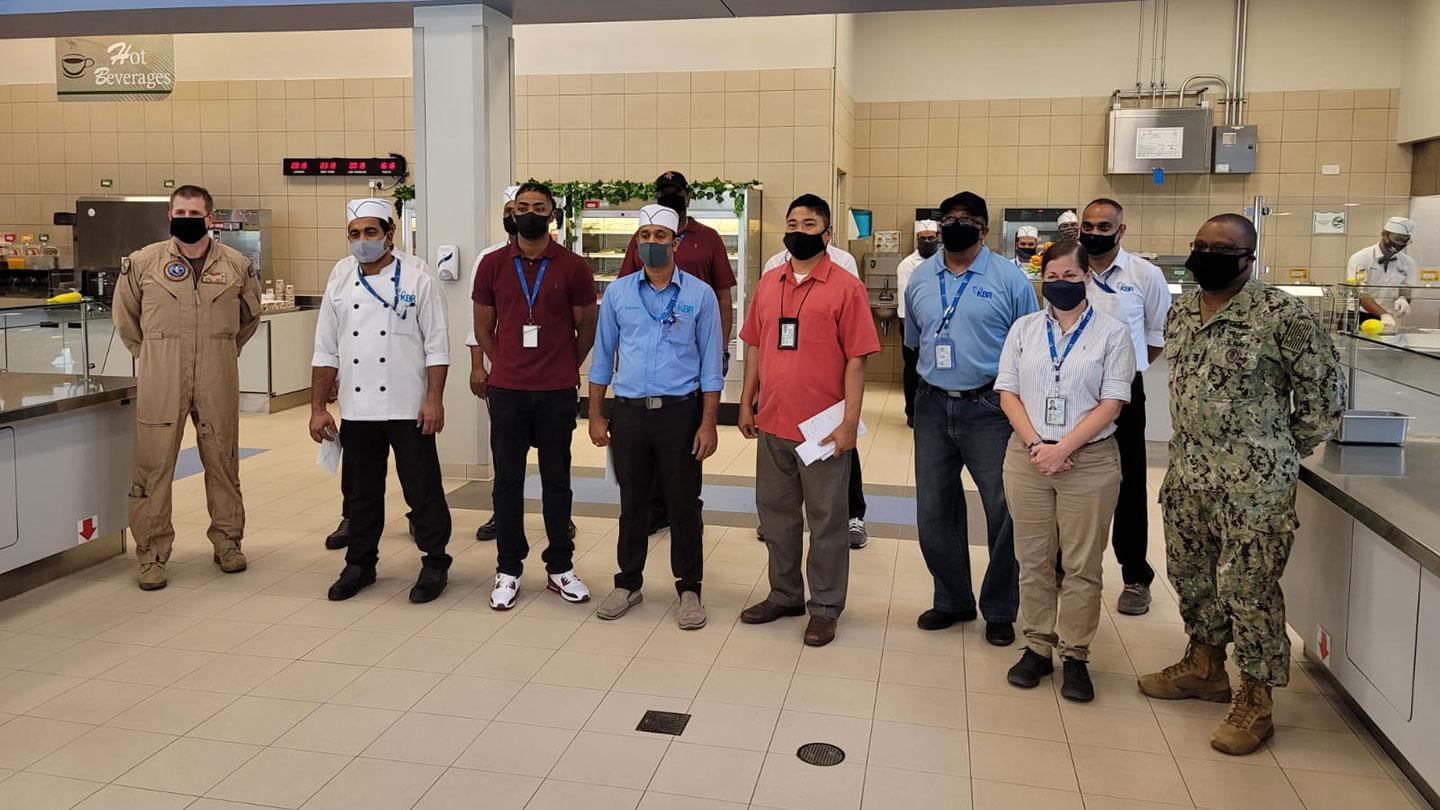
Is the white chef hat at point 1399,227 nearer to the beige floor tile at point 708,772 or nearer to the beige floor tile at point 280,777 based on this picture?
the beige floor tile at point 708,772

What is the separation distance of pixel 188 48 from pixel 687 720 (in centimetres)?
947

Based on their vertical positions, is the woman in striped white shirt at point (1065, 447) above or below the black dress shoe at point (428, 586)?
above

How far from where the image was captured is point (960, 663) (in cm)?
387

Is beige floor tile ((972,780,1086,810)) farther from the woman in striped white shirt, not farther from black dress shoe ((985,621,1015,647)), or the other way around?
black dress shoe ((985,621,1015,647))

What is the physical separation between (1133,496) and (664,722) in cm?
216

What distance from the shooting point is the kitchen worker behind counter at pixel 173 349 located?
4605mm

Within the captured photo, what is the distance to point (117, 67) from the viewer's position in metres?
9.89

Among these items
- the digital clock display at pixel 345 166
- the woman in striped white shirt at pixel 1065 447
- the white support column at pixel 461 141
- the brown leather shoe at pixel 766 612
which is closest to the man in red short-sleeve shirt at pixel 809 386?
the brown leather shoe at pixel 766 612

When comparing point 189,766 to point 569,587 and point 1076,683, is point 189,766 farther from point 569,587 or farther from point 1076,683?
point 1076,683

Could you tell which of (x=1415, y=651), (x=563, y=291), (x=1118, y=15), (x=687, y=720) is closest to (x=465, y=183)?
(x=563, y=291)

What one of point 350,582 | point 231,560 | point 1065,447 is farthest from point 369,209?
point 1065,447

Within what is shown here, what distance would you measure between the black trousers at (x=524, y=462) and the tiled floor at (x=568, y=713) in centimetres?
23

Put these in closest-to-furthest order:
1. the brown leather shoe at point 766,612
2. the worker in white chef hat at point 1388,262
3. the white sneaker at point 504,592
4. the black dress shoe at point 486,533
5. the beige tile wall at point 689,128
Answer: the brown leather shoe at point 766,612 → the white sneaker at point 504,592 → the black dress shoe at point 486,533 → the worker in white chef hat at point 1388,262 → the beige tile wall at point 689,128

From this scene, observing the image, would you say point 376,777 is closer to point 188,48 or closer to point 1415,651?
point 1415,651
